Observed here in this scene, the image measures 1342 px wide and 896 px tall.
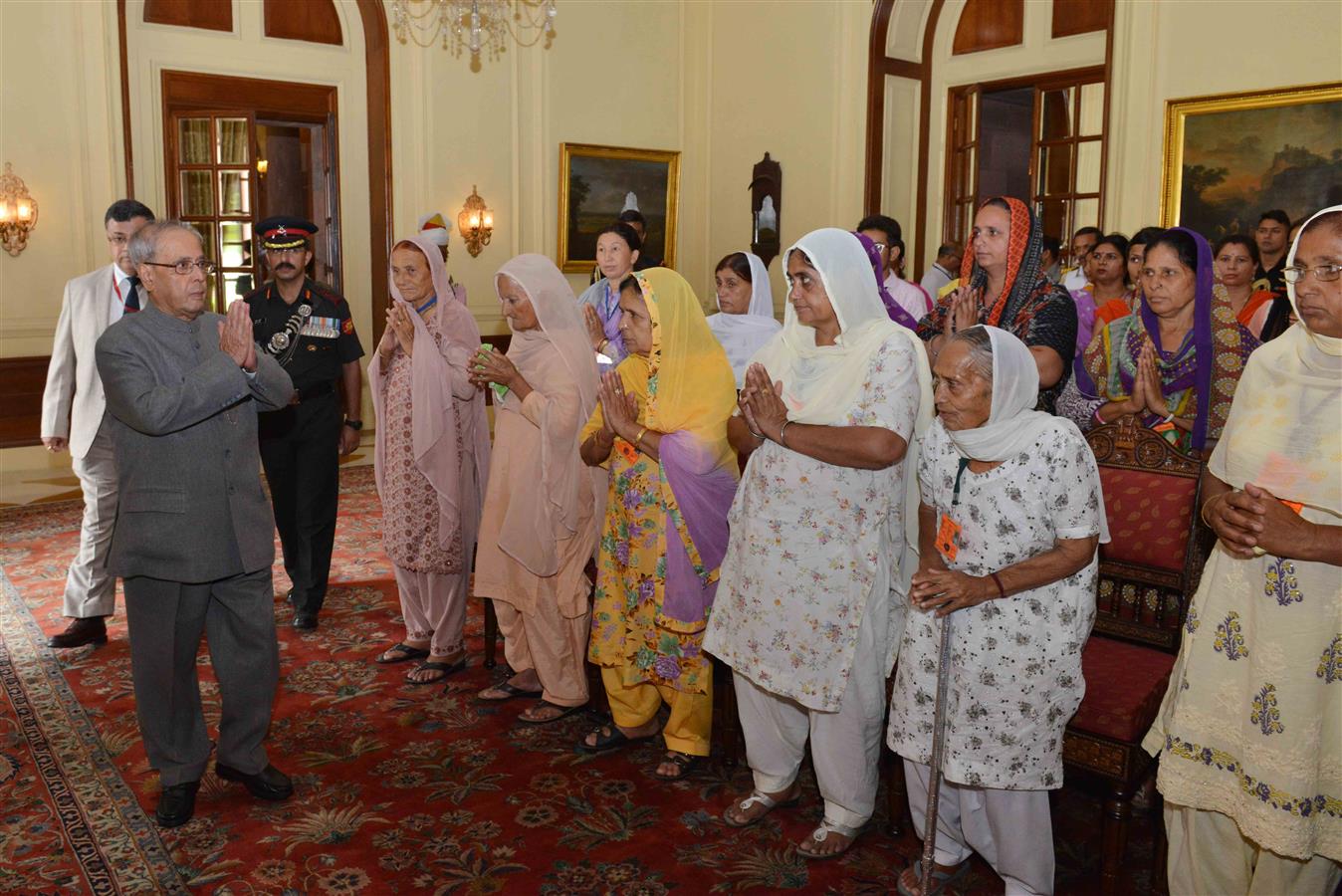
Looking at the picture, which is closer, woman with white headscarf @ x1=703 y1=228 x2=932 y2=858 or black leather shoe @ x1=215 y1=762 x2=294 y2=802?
woman with white headscarf @ x1=703 y1=228 x2=932 y2=858

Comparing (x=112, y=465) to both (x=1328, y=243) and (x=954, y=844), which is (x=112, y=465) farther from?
(x=1328, y=243)

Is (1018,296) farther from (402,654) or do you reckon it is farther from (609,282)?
(402,654)

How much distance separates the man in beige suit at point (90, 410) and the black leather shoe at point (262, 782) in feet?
5.18

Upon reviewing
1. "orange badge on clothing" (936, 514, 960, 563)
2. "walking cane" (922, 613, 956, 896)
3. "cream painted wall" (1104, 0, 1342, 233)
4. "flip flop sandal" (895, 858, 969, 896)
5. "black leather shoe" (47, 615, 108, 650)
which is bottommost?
"flip flop sandal" (895, 858, 969, 896)

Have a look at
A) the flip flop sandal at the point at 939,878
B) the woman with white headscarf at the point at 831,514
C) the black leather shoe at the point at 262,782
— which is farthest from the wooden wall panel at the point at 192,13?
the flip flop sandal at the point at 939,878

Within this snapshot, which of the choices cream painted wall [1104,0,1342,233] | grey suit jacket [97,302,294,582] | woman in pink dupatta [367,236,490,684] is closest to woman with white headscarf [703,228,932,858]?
grey suit jacket [97,302,294,582]

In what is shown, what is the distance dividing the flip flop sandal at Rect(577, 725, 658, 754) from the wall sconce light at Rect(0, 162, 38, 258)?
666cm

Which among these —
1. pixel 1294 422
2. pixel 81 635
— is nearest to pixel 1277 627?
pixel 1294 422

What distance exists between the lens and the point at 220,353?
117 inches

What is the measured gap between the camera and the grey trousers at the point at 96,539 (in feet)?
15.0

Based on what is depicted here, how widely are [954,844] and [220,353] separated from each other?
2341 mm

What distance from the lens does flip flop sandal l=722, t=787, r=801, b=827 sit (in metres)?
3.14

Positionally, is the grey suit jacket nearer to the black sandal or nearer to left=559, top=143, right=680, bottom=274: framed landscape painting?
the black sandal

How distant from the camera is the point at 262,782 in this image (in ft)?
10.8
